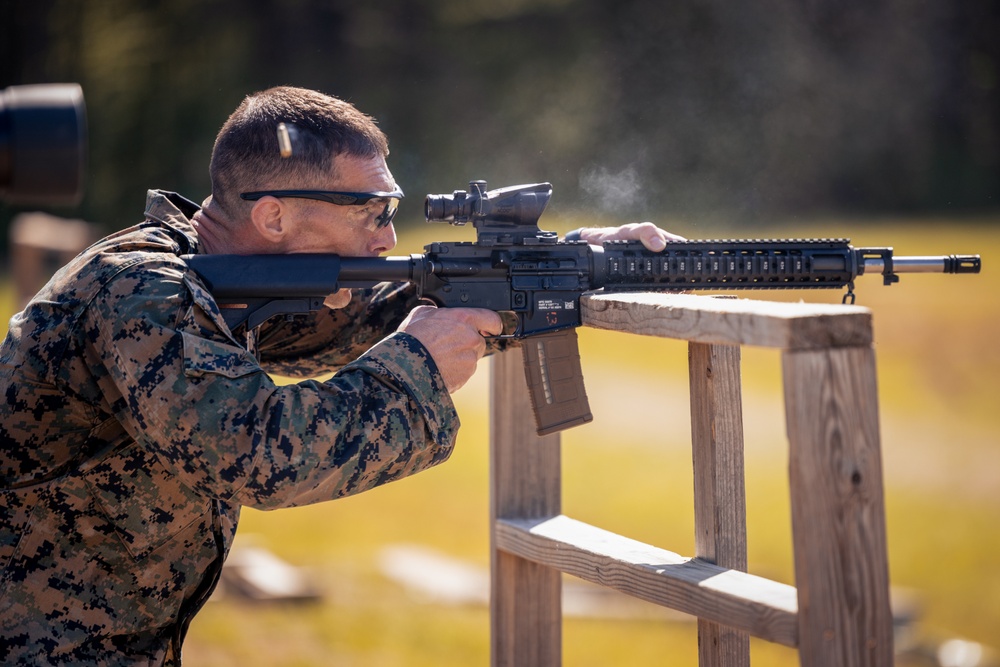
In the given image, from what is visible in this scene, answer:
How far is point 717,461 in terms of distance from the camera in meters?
2.52

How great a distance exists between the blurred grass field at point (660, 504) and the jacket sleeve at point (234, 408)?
11.4 ft

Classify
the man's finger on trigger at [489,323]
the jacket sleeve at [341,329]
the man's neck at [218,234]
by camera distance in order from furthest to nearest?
the jacket sleeve at [341,329] < the man's neck at [218,234] < the man's finger on trigger at [489,323]

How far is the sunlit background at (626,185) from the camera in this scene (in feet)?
20.8

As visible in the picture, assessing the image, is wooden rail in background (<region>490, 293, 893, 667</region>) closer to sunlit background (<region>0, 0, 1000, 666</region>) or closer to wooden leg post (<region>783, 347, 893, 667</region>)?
wooden leg post (<region>783, 347, 893, 667</region>)

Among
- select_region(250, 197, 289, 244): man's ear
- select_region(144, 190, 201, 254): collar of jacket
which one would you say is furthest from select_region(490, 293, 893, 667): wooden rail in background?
select_region(144, 190, 201, 254): collar of jacket

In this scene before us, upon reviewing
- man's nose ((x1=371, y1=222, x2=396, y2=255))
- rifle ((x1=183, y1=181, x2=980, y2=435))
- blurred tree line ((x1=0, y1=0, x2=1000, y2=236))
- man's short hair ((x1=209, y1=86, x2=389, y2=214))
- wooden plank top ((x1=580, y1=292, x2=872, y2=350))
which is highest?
blurred tree line ((x1=0, y1=0, x2=1000, y2=236))

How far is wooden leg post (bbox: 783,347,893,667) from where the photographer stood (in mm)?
1848

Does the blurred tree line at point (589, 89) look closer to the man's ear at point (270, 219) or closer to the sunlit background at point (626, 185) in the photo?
the sunlit background at point (626, 185)

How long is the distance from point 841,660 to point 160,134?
20.1m

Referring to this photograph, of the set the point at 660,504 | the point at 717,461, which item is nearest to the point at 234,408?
the point at 717,461

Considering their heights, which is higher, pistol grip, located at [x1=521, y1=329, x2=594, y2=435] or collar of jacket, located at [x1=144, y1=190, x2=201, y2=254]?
collar of jacket, located at [x1=144, y1=190, x2=201, y2=254]

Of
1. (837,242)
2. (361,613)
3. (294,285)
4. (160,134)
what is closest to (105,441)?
(294,285)

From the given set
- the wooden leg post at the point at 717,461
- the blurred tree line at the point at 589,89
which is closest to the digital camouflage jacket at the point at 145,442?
the wooden leg post at the point at 717,461

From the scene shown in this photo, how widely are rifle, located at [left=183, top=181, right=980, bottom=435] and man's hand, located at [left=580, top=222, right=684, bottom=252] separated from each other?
3 cm
